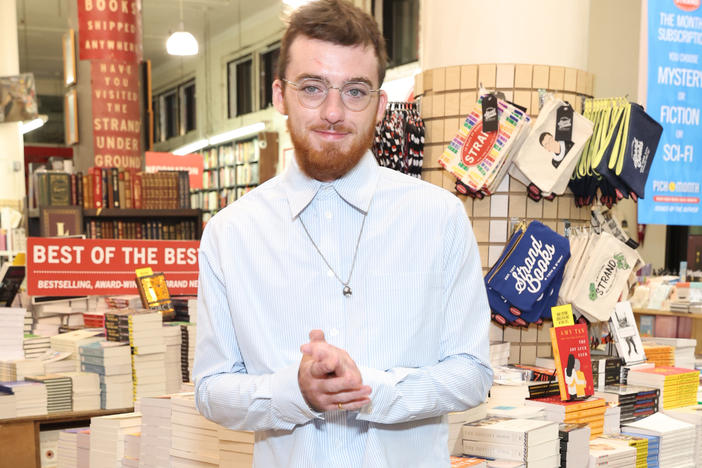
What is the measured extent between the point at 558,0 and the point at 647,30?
141 centimetres

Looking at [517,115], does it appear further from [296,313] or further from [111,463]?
[111,463]

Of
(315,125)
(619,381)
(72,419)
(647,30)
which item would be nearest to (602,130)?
(619,381)

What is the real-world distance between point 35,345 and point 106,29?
524 cm

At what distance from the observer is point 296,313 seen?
4.48ft

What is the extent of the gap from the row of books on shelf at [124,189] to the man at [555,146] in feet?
12.8

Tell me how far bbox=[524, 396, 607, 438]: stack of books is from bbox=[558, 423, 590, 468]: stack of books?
88 millimetres

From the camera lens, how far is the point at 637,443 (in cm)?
287

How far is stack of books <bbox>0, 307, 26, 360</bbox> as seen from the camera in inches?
154

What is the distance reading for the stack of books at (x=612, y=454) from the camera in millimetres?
2635

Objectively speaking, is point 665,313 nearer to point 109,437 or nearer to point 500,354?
point 500,354

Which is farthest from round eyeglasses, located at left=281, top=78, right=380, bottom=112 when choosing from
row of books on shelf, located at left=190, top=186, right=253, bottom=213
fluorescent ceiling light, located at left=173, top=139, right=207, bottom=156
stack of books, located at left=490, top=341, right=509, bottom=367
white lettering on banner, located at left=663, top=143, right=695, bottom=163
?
fluorescent ceiling light, located at left=173, top=139, right=207, bottom=156

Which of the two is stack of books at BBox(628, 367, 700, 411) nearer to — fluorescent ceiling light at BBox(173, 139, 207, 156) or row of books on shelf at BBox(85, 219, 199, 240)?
row of books on shelf at BBox(85, 219, 199, 240)

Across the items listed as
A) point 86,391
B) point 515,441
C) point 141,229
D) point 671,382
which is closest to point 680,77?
point 671,382

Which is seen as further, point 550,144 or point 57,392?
point 57,392
